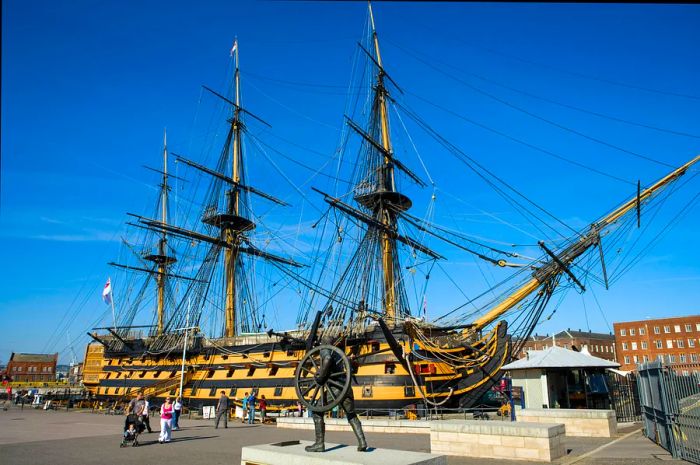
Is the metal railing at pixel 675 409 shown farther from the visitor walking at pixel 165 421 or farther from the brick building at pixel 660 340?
the brick building at pixel 660 340

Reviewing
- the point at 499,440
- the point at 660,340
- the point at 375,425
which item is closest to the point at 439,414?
the point at 375,425

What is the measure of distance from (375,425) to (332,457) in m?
10.3

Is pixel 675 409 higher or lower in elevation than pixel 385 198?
lower

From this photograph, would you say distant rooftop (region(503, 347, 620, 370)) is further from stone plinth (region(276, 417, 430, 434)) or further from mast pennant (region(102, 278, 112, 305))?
mast pennant (region(102, 278, 112, 305))

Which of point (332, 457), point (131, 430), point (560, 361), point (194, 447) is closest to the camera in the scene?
point (332, 457)

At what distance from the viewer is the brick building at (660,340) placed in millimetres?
65000

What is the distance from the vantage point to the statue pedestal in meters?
7.61

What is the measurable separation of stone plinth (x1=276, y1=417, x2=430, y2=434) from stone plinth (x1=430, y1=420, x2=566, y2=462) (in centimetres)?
463

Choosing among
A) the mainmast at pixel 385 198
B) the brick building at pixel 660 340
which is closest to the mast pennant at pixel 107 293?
the mainmast at pixel 385 198

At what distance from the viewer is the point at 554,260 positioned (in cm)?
2022

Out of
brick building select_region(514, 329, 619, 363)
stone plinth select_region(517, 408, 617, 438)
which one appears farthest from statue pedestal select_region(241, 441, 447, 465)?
brick building select_region(514, 329, 619, 363)

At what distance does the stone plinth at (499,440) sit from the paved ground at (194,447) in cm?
36

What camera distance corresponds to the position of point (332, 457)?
26.0 feet

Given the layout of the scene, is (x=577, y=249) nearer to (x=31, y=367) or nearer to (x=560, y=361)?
(x=560, y=361)
